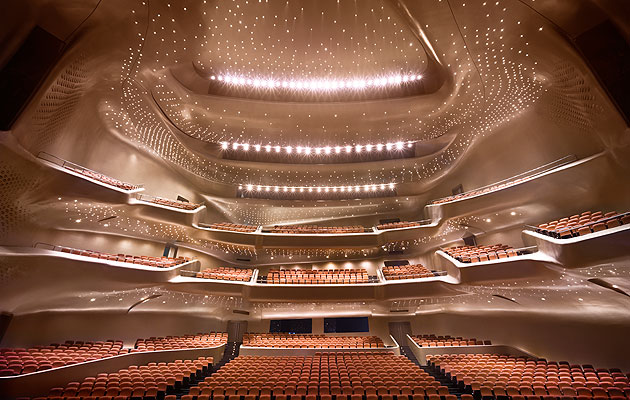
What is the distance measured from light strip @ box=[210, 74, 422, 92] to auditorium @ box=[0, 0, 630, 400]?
0.09 metres

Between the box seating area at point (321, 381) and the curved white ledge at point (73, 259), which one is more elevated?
the curved white ledge at point (73, 259)

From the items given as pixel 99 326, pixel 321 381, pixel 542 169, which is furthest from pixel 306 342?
pixel 542 169

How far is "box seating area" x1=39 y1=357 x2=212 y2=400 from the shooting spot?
5.35 m

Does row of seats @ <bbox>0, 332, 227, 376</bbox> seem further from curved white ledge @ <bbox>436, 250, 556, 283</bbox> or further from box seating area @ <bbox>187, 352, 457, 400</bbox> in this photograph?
curved white ledge @ <bbox>436, 250, 556, 283</bbox>

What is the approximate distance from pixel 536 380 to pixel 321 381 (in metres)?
4.49

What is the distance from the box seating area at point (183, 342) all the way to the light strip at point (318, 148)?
26.8ft

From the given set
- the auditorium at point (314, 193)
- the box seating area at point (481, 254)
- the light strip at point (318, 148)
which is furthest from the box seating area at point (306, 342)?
the light strip at point (318, 148)

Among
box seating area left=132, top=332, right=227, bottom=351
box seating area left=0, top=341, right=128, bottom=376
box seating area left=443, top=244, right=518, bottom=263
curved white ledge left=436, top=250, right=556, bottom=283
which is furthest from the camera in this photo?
box seating area left=132, top=332, right=227, bottom=351

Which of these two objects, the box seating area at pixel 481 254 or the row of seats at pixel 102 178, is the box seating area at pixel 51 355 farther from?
the box seating area at pixel 481 254

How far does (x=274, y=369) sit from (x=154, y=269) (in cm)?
479

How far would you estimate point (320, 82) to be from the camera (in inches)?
430

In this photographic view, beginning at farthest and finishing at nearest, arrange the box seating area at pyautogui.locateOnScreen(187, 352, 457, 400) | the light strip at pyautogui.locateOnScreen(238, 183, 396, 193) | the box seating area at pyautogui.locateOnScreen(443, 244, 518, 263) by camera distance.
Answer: the light strip at pyautogui.locateOnScreen(238, 183, 396, 193) → the box seating area at pyautogui.locateOnScreen(443, 244, 518, 263) → the box seating area at pyautogui.locateOnScreen(187, 352, 457, 400)

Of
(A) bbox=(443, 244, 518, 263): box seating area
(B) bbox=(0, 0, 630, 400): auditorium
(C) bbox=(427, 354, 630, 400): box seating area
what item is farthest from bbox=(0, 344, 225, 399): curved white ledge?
(A) bbox=(443, 244, 518, 263): box seating area

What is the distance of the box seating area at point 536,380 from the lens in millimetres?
5188
